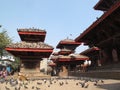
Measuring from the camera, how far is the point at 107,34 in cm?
1634

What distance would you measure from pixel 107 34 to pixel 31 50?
7.64m

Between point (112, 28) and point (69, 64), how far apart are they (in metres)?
21.7

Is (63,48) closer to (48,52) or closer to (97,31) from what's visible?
(48,52)

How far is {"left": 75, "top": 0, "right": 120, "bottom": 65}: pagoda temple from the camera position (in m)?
13.3

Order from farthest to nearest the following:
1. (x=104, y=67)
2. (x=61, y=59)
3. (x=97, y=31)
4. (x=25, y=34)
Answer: (x=61, y=59) → (x=25, y=34) → (x=104, y=67) → (x=97, y=31)

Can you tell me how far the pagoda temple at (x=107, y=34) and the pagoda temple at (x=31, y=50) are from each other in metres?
3.74

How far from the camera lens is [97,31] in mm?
17000

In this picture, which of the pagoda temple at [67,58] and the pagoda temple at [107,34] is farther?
the pagoda temple at [67,58]

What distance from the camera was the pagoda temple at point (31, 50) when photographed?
67.8ft

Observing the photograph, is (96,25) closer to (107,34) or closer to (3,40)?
(107,34)

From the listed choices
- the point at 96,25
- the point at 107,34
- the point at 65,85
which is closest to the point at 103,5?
the point at 107,34

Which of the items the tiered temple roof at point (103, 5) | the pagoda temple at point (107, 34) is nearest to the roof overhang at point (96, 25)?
the pagoda temple at point (107, 34)

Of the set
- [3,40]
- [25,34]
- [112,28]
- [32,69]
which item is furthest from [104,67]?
[3,40]

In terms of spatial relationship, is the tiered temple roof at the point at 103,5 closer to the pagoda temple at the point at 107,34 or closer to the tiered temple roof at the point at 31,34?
the pagoda temple at the point at 107,34
